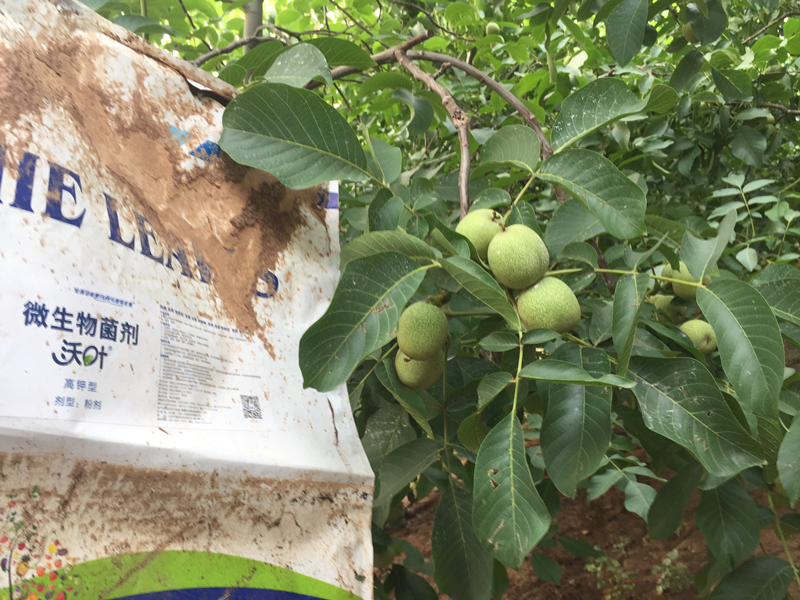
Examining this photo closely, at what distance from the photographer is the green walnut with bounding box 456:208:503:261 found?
86 cm

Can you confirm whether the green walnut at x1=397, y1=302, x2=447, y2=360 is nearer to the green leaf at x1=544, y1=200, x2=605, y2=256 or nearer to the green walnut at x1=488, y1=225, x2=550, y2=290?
the green walnut at x1=488, y1=225, x2=550, y2=290

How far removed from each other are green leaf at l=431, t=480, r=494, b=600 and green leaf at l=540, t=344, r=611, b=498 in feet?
0.75

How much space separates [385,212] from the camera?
→ 797 millimetres

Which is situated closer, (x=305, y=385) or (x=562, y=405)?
(x=305, y=385)

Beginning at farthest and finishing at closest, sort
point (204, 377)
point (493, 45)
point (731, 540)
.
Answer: point (493, 45) → point (731, 540) → point (204, 377)

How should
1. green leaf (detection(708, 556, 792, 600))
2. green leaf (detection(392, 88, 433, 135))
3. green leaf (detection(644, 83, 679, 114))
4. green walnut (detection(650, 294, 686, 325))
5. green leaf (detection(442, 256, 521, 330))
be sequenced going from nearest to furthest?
green leaf (detection(442, 256, 521, 330))
green leaf (detection(644, 83, 679, 114))
green leaf (detection(708, 556, 792, 600))
green leaf (detection(392, 88, 433, 135))
green walnut (detection(650, 294, 686, 325))

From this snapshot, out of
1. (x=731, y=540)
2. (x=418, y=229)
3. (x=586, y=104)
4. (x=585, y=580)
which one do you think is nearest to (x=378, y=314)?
(x=418, y=229)

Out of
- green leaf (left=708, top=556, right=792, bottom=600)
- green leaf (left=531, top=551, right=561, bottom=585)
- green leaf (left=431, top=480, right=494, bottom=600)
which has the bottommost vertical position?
green leaf (left=531, top=551, right=561, bottom=585)

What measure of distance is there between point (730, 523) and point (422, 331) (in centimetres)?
75

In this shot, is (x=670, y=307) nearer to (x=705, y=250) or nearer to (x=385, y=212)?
(x=705, y=250)

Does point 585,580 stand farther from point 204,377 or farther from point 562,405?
point 204,377

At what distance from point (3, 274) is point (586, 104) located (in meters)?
0.82

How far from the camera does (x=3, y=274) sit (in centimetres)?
44

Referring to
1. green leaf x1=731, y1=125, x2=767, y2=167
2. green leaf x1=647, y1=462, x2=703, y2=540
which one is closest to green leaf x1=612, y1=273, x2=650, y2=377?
green leaf x1=647, y1=462, x2=703, y2=540
